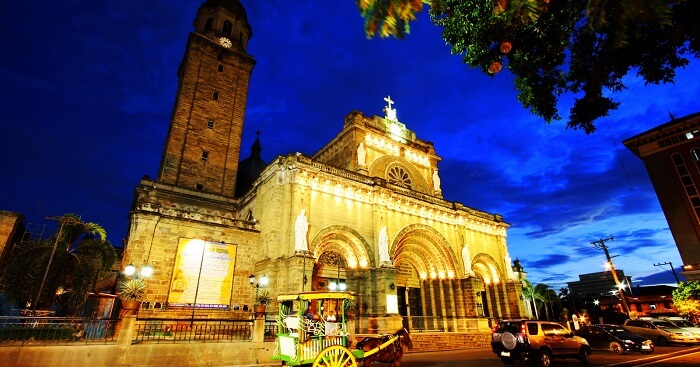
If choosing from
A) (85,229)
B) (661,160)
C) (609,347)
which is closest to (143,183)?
(85,229)

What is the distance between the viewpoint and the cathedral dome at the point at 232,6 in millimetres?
34125

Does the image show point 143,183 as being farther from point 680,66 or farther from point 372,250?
point 680,66

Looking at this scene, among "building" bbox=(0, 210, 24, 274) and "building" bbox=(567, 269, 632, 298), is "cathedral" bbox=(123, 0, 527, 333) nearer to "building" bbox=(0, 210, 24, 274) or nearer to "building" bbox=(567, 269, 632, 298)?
"building" bbox=(0, 210, 24, 274)

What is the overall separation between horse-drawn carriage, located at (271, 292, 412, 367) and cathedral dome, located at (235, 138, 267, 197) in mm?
29493

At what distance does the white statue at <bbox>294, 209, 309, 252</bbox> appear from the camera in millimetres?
19016

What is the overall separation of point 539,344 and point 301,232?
12.6 m

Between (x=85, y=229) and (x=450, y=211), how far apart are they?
25.8 m

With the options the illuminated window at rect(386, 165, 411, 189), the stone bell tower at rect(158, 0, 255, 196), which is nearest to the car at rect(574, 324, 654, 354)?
the illuminated window at rect(386, 165, 411, 189)

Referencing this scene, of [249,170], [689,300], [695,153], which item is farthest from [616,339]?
[695,153]

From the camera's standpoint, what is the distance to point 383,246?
22609 millimetres

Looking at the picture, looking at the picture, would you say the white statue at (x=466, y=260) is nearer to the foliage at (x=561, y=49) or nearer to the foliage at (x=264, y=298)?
the foliage at (x=264, y=298)

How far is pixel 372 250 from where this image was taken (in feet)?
74.4

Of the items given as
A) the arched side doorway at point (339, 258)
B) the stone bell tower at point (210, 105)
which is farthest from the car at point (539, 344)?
the stone bell tower at point (210, 105)

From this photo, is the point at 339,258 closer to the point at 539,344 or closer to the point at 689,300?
the point at 539,344
